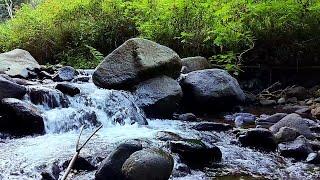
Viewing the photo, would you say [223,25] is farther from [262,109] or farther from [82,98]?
[82,98]

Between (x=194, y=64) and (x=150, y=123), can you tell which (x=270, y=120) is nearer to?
(x=150, y=123)

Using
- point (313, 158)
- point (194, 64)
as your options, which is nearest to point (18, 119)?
point (313, 158)

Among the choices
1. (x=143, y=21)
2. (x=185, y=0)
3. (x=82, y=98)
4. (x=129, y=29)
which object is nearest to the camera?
(x=82, y=98)

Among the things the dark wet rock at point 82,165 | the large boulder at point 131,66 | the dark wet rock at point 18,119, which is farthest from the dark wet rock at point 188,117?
the dark wet rock at point 82,165

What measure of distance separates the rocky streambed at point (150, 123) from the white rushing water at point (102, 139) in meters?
0.02

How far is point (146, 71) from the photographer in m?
9.69

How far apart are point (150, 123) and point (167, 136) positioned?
1.87 metres

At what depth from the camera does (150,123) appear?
8.78 metres

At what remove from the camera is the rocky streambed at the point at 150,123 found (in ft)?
17.2

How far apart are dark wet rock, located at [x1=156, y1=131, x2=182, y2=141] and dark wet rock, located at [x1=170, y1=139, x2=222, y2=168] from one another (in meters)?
0.82

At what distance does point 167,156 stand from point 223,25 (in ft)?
25.2

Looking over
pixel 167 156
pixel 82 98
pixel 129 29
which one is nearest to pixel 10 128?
pixel 82 98

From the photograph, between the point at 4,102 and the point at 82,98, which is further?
the point at 82,98

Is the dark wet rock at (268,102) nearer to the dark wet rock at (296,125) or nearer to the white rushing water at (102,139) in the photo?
the white rushing water at (102,139)
